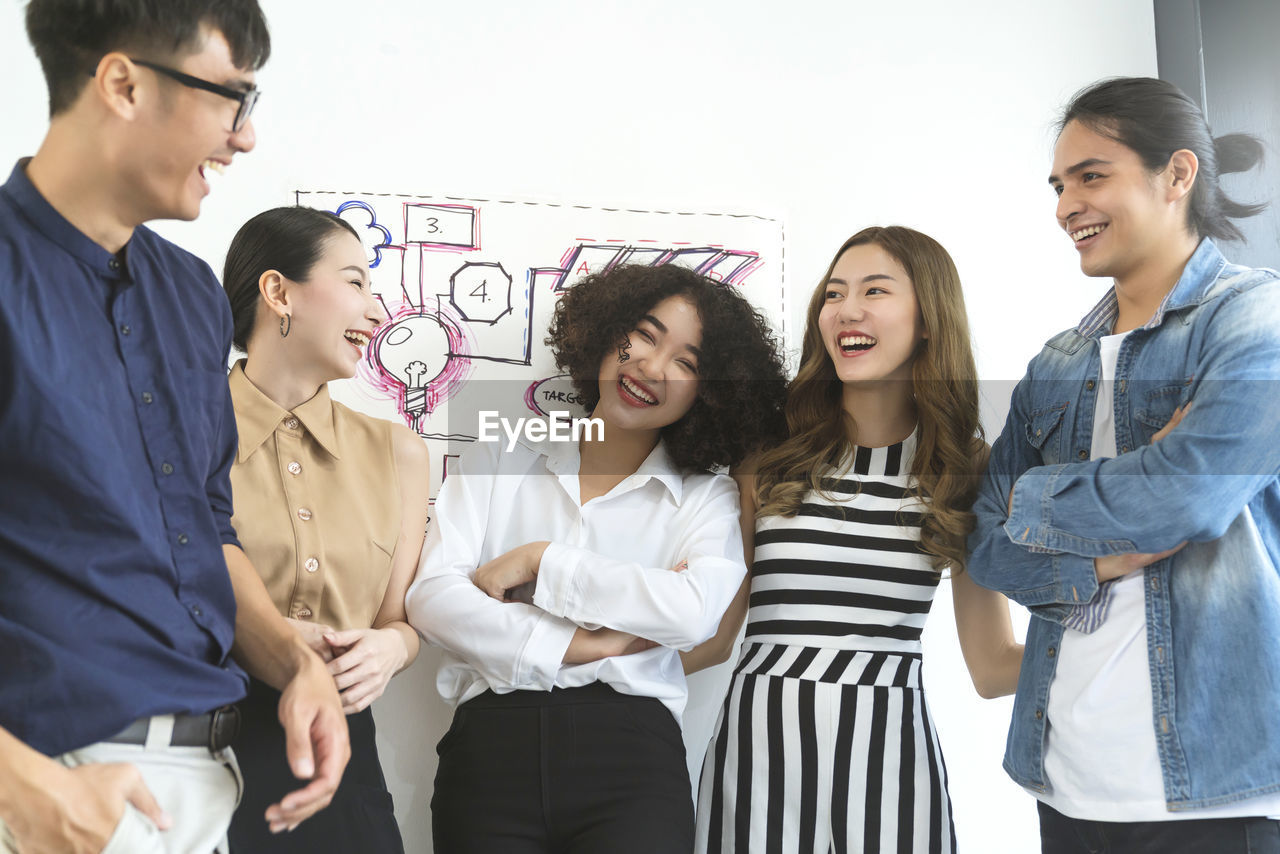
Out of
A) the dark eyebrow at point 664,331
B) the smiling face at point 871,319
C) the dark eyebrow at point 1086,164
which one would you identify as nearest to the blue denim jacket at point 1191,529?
the dark eyebrow at point 1086,164

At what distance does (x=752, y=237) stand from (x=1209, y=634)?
4.85 ft

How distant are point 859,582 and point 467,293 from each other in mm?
1168

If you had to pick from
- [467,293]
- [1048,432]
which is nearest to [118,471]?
[467,293]

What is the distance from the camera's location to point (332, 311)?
1956 millimetres

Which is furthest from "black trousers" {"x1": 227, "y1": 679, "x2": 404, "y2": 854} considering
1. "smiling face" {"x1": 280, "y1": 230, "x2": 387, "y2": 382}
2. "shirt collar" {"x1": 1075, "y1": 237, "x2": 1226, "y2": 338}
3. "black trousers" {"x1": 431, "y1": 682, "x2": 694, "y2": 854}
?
"shirt collar" {"x1": 1075, "y1": 237, "x2": 1226, "y2": 338}

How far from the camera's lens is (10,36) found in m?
2.24

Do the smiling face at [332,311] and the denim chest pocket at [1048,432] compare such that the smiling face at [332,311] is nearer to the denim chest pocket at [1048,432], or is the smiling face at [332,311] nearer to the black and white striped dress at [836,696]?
the black and white striped dress at [836,696]

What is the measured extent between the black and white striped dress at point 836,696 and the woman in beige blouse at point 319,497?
0.69 metres

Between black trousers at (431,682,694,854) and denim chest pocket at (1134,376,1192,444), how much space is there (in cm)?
109

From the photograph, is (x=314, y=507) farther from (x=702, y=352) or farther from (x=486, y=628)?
(x=702, y=352)

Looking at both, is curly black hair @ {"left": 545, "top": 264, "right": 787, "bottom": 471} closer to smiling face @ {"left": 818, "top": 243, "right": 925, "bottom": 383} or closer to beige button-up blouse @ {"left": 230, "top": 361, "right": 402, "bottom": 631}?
smiling face @ {"left": 818, "top": 243, "right": 925, "bottom": 383}

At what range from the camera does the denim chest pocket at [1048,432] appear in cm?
185

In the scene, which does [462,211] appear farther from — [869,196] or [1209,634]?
[1209,634]

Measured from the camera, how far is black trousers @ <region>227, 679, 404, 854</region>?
5.18ft
